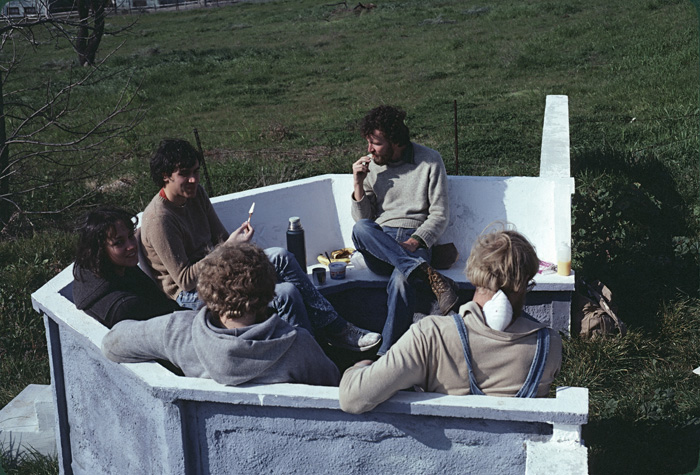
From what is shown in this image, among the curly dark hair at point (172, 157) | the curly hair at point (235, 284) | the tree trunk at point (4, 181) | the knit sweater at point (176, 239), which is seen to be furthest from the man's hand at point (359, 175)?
the tree trunk at point (4, 181)

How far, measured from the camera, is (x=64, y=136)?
12.6m

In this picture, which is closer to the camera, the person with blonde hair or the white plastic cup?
the person with blonde hair

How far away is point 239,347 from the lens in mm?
2914

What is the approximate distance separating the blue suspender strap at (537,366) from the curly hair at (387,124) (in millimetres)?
2387

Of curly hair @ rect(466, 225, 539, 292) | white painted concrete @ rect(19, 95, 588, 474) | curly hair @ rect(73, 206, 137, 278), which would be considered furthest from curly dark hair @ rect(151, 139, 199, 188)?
curly hair @ rect(466, 225, 539, 292)

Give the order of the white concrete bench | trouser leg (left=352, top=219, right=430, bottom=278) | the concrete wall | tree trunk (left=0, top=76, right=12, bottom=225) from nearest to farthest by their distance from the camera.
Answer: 1. the concrete wall
2. trouser leg (left=352, top=219, right=430, bottom=278)
3. the white concrete bench
4. tree trunk (left=0, top=76, right=12, bottom=225)

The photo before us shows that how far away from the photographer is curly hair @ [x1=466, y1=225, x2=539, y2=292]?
281 centimetres

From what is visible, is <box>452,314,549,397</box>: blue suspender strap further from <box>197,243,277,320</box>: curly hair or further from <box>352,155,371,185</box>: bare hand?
<box>352,155,371,185</box>: bare hand

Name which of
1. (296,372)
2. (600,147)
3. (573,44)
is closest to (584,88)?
(573,44)

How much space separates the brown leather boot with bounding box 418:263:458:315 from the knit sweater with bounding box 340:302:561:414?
5.93ft

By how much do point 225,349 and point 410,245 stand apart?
2.20 meters

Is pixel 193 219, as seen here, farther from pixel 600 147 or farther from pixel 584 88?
pixel 584 88

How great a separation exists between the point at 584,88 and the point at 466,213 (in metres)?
7.39

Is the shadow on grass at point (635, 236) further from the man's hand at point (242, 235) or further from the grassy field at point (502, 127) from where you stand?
the man's hand at point (242, 235)
